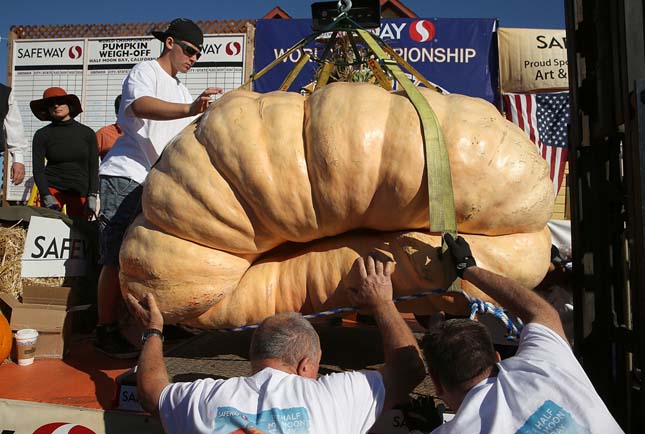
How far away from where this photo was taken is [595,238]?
70.5 inches

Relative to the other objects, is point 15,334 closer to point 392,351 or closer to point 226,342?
point 226,342

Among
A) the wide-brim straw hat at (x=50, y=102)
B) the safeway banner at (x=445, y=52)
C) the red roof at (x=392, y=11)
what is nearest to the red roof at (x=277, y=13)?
the red roof at (x=392, y=11)

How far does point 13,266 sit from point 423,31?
267 inches

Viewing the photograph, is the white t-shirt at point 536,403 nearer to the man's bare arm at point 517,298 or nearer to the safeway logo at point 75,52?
the man's bare arm at point 517,298

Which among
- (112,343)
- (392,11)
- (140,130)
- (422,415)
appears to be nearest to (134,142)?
(140,130)

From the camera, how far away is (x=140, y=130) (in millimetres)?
2715

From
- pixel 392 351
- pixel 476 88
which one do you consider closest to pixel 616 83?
pixel 392 351

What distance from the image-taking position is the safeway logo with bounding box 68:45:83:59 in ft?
27.9

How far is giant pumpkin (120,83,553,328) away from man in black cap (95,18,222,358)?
27.5 inches

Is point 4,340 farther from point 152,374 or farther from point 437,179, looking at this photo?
point 437,179

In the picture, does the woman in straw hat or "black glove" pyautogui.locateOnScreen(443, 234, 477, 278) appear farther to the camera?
the woman in straw hat

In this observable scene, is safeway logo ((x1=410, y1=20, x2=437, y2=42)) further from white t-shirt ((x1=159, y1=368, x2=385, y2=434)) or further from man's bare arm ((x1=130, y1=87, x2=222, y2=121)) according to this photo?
white t-shirt ((x1=159, y1=368, x2=385, y2=434))

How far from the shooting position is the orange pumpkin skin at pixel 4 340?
8.16 feet

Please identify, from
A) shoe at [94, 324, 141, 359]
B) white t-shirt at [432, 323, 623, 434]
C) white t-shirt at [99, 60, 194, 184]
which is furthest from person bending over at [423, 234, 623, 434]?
white t-shirt at [99, 60, 194, 184]
